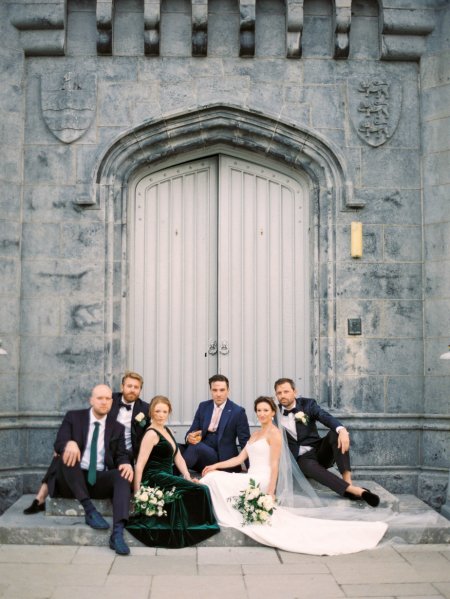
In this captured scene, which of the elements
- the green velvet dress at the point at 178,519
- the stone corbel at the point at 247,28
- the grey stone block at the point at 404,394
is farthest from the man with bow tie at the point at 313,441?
the stone corbel at the point at 247,28

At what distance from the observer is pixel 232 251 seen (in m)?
9.08

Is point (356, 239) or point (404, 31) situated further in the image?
point (404, 31)

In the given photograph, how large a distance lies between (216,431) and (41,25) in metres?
4.96

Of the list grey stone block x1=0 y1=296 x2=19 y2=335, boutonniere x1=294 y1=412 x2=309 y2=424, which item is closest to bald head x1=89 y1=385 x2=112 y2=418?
grey stone block x1=0 y1=296 x2=19 y2=335

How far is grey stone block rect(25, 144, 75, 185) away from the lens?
8578mm

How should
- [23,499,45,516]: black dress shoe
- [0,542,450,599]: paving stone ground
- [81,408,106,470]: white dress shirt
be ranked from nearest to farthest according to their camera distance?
[0,542,450,599]: paving stone ground → [81,408,106,470]: white dress shirt → [23,499,45,516]: black dress shoe

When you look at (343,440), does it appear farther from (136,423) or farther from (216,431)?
(136,423)

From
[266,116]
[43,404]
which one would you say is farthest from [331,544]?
[266,116]

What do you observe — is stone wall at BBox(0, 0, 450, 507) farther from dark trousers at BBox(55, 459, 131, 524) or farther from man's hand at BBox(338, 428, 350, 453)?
dark trousers at BBox(55, 459, 131, 524)

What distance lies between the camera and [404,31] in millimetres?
8703

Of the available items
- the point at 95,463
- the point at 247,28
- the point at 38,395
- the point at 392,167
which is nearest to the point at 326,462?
the point at 95,463

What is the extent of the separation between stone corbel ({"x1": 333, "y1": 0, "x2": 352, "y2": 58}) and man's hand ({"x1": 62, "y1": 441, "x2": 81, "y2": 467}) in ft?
17.4

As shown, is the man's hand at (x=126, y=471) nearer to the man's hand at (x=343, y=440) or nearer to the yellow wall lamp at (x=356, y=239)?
the man's hand at (x=343, y=440)

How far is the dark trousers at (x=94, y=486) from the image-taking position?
6648mm
